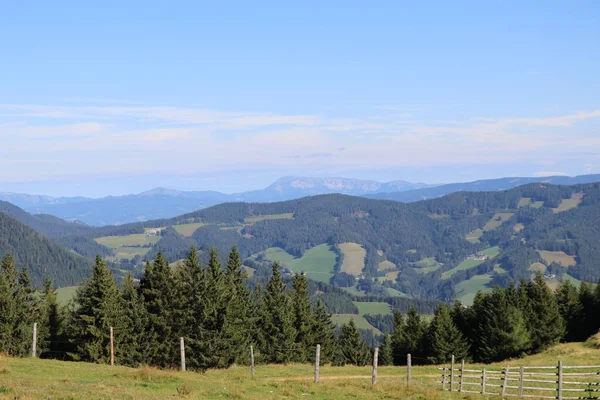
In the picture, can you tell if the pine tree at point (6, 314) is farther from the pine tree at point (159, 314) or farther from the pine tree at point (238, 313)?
the pine tree at point (238, 313)

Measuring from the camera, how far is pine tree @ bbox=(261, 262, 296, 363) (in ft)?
255

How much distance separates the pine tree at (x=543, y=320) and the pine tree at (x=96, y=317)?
190 ft

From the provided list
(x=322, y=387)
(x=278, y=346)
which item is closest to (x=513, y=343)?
(x=278, y=346)

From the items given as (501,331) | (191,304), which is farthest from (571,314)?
(191,304)

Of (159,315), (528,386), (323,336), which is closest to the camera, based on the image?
(528,386)

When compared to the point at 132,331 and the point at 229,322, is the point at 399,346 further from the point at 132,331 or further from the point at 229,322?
the point at 132,331

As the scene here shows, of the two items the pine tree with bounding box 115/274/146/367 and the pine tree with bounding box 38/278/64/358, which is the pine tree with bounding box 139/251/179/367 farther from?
the pine tree with bounding box 38/278/64/358

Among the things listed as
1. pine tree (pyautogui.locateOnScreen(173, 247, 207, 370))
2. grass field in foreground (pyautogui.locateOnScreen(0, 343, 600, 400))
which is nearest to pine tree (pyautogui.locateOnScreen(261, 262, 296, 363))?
pine tree (pyautogui.locateOnScreen(173, 247, 207, 370))

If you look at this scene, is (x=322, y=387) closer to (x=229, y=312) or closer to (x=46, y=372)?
(x=46, y=372)

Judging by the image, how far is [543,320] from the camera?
87688 millimetres

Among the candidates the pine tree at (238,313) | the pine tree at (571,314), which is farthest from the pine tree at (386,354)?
the pine tree at (238,313)

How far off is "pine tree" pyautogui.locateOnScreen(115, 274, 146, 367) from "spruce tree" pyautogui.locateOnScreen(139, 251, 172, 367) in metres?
0.72

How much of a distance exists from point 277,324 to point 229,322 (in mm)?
17316

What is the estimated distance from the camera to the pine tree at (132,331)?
63406 mm
